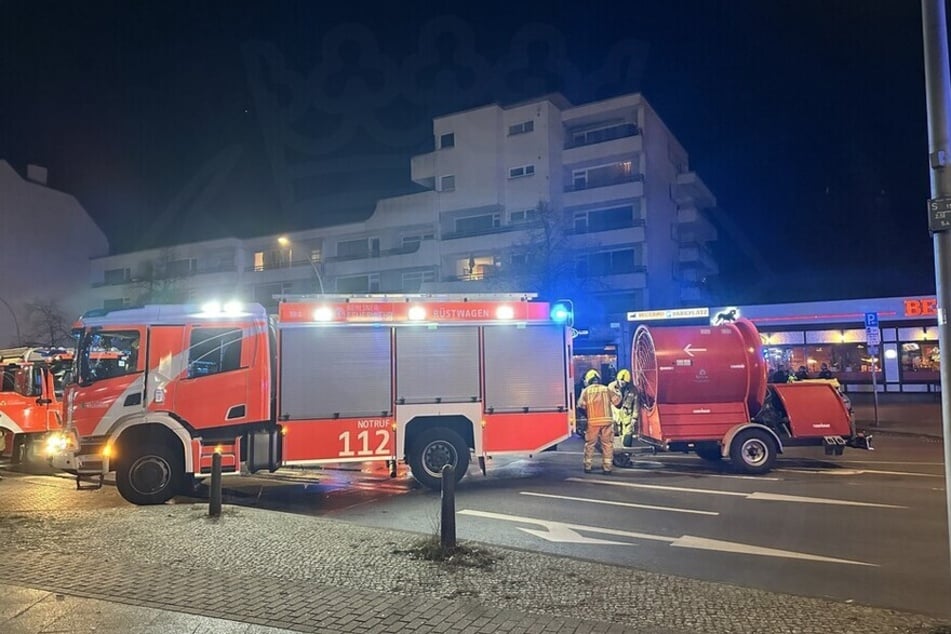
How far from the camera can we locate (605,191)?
37.8 metres

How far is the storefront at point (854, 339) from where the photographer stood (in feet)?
93.8

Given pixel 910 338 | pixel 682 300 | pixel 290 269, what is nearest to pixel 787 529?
pixel 910 338

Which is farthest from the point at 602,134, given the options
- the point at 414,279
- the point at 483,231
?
the point at 414,279

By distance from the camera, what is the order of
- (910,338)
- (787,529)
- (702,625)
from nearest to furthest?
(702,625) < (787,529) < (910,338)

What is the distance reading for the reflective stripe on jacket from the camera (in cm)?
1144

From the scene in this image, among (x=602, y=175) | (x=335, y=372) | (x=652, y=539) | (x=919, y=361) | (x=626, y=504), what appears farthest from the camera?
(x=602, y=175)

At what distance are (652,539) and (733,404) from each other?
5368 millimetres

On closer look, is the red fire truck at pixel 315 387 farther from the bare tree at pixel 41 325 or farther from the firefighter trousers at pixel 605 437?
the bare tree at pixel 41 325

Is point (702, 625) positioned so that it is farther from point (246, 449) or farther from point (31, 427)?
point (31, 427)

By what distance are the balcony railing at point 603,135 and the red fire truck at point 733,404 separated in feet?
92.4

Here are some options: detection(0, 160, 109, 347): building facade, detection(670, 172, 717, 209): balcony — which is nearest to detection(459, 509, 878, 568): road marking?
detection(670, 172, 717, 209): balcony

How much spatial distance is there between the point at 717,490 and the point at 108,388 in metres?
9.14

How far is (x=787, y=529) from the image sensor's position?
753 centimetres

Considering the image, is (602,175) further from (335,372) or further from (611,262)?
(335,372)
